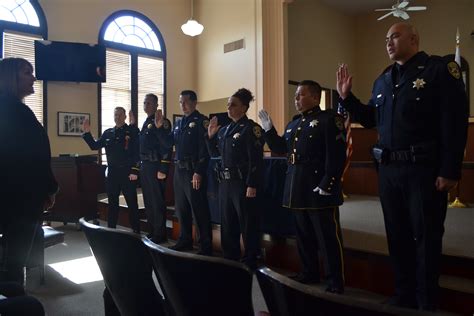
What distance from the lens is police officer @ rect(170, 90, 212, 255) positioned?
3543mm

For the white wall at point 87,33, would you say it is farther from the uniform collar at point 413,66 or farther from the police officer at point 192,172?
the uniform collar at point 413,66

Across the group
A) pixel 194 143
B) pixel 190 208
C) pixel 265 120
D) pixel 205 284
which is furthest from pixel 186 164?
pixel 205 284

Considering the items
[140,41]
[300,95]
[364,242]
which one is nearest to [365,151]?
[364,242]

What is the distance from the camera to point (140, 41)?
8.25 m

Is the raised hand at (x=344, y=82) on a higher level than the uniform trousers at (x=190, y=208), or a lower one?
higher

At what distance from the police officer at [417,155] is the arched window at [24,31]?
19.7 ft

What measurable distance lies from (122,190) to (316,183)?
2493mm

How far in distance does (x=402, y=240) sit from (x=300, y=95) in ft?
3.56

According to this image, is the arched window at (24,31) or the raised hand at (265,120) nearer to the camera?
the raised hand at (265,120)

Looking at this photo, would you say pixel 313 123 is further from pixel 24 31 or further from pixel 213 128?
pixel 24 31

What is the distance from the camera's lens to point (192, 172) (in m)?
3.60

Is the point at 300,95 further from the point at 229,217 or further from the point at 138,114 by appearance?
the point at 138,114

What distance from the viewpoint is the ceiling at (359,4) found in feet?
31.6

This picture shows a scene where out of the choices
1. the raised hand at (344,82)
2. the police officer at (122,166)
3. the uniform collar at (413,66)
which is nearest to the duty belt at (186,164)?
the police officer at (122,166)
